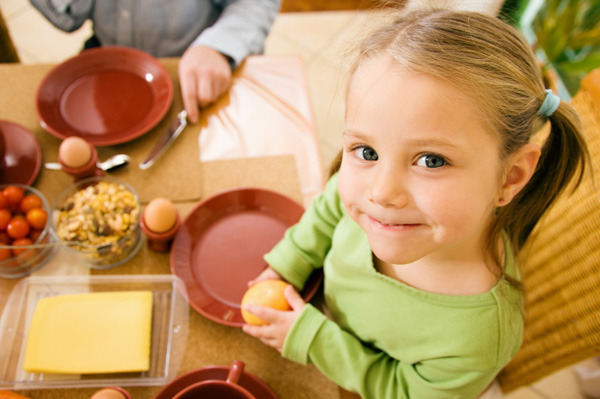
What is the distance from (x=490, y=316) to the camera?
2.15 feet

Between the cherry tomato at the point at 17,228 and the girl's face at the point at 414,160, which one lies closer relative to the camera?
the girl's face at the point at 414,160

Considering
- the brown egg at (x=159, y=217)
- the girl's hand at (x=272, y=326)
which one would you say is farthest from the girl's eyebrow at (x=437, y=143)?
the brown egg at (x=159, y=217)

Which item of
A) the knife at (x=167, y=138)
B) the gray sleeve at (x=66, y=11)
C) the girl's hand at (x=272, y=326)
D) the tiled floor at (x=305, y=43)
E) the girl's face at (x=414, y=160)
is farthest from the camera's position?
the tiled floor at (x=305, y=43)

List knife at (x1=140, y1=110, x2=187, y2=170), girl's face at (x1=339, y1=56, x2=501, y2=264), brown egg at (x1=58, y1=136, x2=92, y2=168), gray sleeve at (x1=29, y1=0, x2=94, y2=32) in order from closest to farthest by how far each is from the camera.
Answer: girl's face at (x1=339, y1=56, x2=501, y2=264) → brown egg at (x1=58, y1=136, x2=92, y2=168) → knife at (x1=140, y1=110, x2=187, y2=170) → gray sleeve at (x1=29, y1=0, x2=94, y2=32)

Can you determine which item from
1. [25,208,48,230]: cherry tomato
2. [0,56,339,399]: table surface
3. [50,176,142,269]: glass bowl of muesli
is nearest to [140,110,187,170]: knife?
[0,56,339,399]: table surface

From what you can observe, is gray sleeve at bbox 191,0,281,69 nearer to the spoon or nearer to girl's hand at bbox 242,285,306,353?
the spoon

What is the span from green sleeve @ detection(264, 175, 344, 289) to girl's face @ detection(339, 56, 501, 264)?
24 centimetres

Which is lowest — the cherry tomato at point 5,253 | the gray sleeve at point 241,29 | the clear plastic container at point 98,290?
the clear plastic container at point 98,290

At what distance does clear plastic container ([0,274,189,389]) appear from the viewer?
70cm

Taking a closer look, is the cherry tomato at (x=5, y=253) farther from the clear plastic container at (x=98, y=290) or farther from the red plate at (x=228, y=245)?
the red plate at (x=228, y=245)

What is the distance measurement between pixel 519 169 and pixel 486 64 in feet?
0.53

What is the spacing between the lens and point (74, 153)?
864 mm

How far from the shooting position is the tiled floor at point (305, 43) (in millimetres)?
2254

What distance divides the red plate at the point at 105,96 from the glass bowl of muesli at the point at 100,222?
171 millimetres
